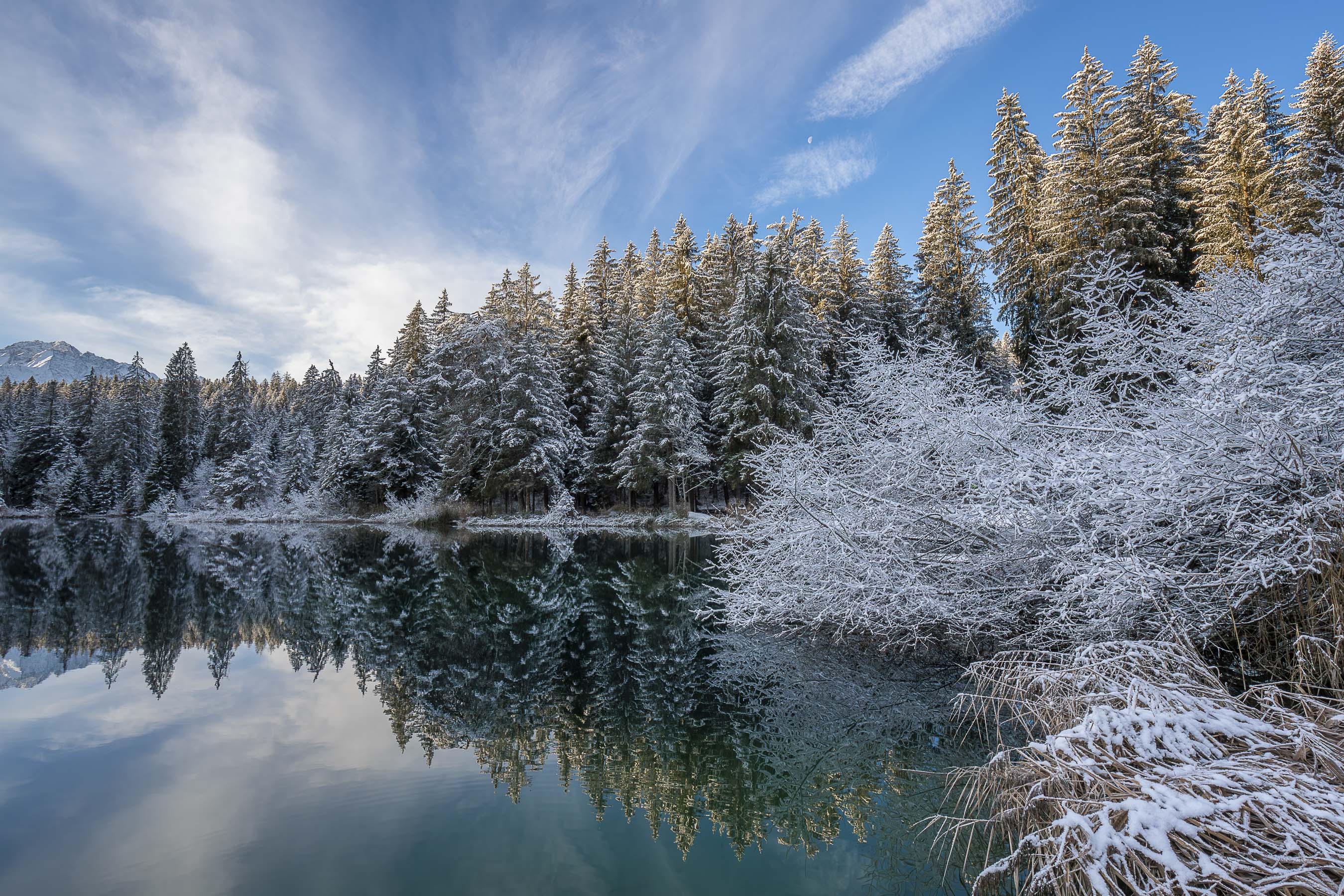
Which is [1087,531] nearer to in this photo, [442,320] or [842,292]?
[842,292]

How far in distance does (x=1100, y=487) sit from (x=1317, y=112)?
75.2ft

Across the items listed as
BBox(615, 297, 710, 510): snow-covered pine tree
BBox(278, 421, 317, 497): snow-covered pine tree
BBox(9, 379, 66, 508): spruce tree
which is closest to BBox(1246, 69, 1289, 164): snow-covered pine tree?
BBox(615, 297, 710, 510): snow-covered pine tree

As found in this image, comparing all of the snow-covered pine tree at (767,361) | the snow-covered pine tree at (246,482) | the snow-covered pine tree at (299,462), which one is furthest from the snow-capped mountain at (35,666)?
the snow-covered pine tree at (299,462)

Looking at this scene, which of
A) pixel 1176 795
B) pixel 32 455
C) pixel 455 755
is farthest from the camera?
pixel 32 455

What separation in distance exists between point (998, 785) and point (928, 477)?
14.9ft

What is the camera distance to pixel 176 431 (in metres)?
49.2

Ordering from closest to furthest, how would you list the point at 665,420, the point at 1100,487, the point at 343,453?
the point at 1100,487 → the point at 665,420 → the point at 343,453

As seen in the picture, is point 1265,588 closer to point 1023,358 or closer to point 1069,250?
point 1069,250

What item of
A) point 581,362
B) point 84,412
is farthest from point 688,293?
point 84,412

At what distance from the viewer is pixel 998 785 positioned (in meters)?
3.88

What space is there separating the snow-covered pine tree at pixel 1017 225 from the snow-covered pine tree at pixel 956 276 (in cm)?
213

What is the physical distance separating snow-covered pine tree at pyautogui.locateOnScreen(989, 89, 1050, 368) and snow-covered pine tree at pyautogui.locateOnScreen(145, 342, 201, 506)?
5681 cm

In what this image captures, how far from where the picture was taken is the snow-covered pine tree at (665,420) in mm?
30016

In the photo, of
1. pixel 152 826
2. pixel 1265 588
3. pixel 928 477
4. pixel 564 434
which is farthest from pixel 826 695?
pixel 564 434
